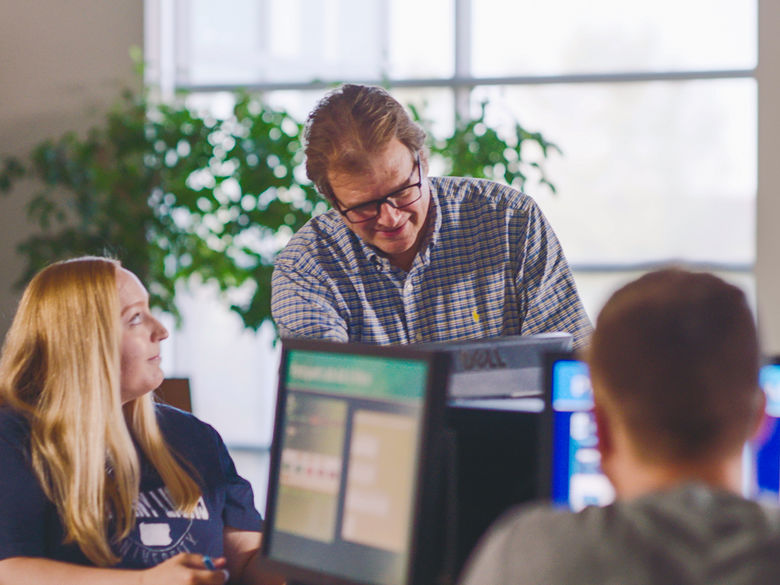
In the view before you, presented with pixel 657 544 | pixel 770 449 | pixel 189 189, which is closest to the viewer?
pixel 657 544

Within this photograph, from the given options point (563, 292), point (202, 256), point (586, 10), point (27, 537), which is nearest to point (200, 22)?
point (202, 256)

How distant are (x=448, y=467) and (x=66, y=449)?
0.66 meters

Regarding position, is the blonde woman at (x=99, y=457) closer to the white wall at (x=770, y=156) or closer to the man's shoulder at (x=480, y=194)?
the man's shoulder at (x=480, y=194)

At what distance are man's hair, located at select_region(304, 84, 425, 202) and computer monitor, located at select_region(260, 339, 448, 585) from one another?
0.70 meters

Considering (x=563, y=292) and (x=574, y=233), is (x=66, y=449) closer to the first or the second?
(x=563, y=292)

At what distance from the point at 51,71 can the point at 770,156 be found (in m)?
3.26

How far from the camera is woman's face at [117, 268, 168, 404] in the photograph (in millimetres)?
1777

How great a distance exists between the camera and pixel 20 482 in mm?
1604

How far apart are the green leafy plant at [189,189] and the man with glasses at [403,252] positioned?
1.89m

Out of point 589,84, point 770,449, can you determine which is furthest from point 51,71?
point 770,449

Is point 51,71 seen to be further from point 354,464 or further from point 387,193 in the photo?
point 354,464

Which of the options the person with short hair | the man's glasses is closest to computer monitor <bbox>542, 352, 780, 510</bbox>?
the person with short hair

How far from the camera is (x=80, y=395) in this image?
171cm

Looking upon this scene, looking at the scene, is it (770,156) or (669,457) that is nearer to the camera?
(669,457)
